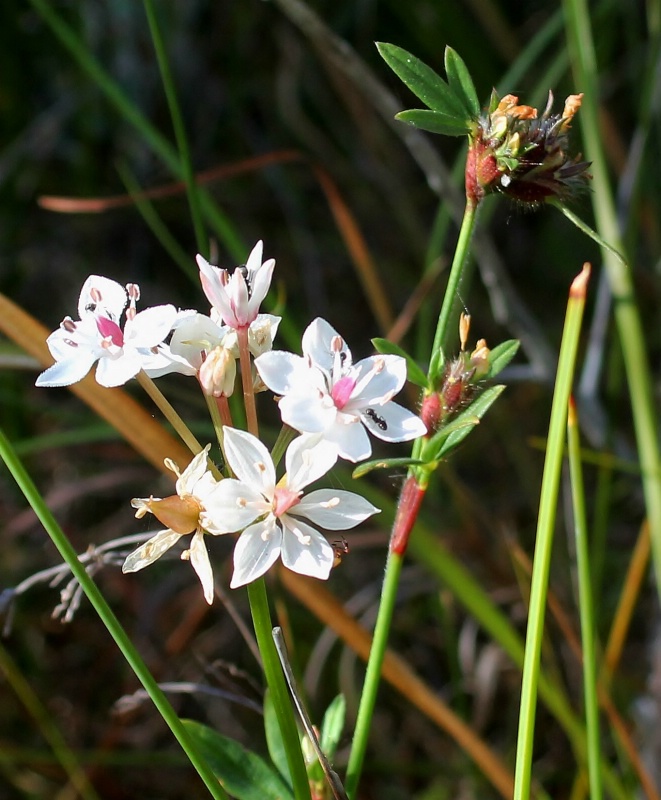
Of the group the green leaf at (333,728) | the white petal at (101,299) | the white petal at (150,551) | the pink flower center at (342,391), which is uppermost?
the white petal at (101,299)

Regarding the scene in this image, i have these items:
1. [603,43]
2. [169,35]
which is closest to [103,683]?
[169,35]

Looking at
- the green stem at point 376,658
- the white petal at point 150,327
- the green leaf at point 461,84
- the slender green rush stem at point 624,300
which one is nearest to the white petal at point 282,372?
the white petal at point 150,327

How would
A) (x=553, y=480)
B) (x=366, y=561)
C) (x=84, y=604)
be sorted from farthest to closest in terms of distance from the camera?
(x=366, y=561), (x=84, y=604), (x=553, y=480)

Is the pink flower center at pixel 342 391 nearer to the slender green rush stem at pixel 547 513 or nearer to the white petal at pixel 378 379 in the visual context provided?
the white petal at pixel 378 379

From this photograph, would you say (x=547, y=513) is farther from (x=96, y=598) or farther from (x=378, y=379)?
(x=96, y=598)

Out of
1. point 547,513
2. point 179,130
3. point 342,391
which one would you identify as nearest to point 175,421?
point 342,391

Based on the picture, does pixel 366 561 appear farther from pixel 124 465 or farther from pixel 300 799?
pixel 300 799
